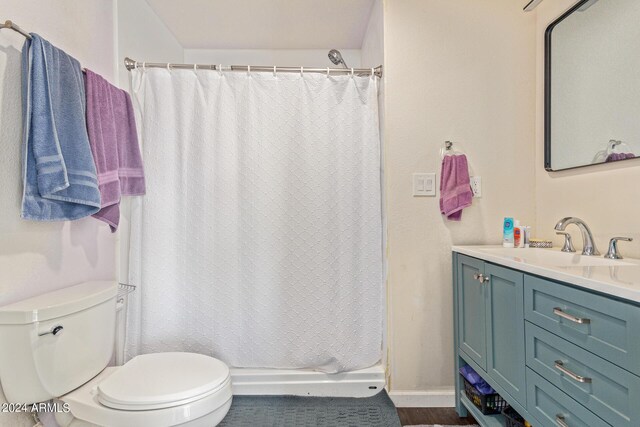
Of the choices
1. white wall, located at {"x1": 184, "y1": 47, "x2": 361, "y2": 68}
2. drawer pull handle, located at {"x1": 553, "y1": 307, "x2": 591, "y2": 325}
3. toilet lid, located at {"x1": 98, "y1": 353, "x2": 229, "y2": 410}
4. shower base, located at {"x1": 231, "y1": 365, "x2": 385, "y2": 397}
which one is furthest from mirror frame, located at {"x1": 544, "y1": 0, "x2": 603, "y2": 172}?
toilet lid, located at {"x1": 98, "y1": 353, "x2": 229, "y2": 410}

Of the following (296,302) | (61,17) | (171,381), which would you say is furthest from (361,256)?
(61,17)

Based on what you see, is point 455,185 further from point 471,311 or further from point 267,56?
point 267,56

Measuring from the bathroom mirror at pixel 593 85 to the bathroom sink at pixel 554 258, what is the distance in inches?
16.1

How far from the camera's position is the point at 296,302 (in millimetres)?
1819

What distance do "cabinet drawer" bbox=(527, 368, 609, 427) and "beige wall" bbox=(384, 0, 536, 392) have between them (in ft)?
2.11

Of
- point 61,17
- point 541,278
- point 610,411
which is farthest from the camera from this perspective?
point 61,17

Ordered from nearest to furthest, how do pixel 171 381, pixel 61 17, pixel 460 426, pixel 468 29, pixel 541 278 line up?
pixel 541 278
pixel 171 381
pixel 61 17
pixel 460 426
pixel 468 29

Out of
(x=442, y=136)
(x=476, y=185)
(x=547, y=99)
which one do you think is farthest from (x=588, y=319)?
(x=547, y=99)

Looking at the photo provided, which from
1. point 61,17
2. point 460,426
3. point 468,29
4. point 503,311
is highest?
point 468,29

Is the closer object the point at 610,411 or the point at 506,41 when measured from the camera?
the point at 610,411

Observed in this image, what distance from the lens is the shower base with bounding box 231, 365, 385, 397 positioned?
5.87 feet

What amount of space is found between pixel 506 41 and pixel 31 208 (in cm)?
224

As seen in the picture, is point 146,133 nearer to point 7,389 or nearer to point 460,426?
point 7,389

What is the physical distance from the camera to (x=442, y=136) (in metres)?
1.73
